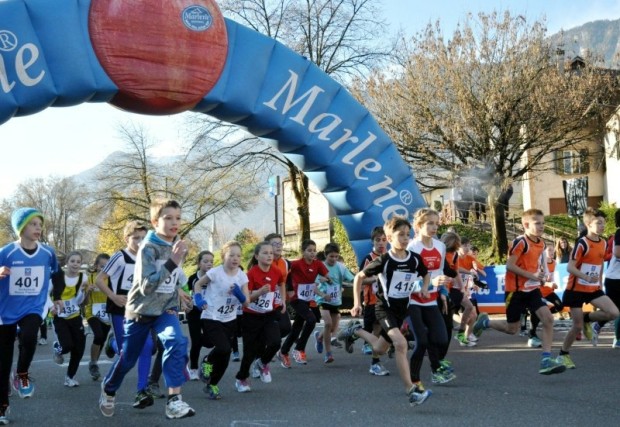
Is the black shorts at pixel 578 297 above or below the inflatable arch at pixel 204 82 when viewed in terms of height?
below

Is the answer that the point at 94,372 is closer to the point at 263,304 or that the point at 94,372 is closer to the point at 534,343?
the point at 263,304

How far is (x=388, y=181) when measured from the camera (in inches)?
483

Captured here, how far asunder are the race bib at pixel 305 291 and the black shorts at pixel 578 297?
324 centimetres

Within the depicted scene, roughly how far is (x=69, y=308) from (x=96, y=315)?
1.83ft

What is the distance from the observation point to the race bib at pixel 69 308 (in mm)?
9258

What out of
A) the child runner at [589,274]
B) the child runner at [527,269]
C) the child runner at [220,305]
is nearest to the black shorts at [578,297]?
the child runner at [589,274]

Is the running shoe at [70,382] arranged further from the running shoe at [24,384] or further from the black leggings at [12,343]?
the black leggings at [12,343]

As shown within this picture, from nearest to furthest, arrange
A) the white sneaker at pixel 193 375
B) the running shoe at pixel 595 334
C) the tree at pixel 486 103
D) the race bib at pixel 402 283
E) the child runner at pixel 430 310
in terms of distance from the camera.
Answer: the child runner at pixel 430 310, the race bib at pixel 402 283, the white sneaker at pixel 193 375, the running shoe at pixel 595 334, the tree at pixel 486 103

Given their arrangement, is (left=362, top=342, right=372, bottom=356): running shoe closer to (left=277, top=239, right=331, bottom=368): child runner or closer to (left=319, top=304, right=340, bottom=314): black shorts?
(left=319, top=304, right=340, bottom=314): black shorts

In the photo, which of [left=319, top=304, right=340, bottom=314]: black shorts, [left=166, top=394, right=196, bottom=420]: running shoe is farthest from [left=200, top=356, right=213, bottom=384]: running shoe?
[left=319, top=304, right=340, bottom=314]: black shorts

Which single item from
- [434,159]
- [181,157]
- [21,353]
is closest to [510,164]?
[434,159]

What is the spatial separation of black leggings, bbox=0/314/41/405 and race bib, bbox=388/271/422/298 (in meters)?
3.27

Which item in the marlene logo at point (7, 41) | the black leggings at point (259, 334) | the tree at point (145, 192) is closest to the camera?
the black leggings at point (259, 334)

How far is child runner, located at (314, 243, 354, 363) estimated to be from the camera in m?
10.8
